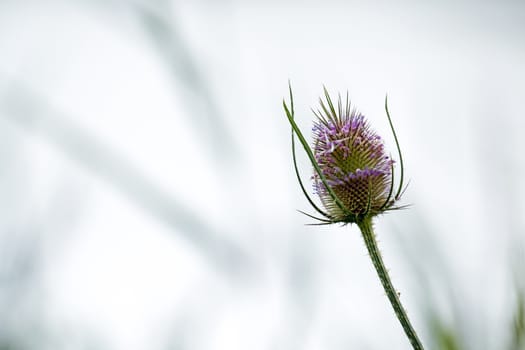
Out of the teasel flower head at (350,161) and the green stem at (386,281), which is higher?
the teasel flower head at (350,161)

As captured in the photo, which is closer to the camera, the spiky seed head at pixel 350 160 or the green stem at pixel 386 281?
the green stem at pixel 386 281

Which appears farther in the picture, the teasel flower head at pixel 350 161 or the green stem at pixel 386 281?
the teasel flower head at pixel 350 161

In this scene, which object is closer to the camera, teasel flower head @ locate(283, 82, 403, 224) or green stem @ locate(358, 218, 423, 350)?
green stem @ locate(358, 218, 423, 350)

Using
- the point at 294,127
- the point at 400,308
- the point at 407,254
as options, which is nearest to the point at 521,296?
the point at 407,254

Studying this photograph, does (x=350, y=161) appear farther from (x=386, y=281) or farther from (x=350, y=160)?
(x=386, y=281)

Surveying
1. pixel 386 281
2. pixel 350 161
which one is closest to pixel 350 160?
pixel 350 161

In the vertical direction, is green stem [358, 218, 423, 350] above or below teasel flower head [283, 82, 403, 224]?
below
